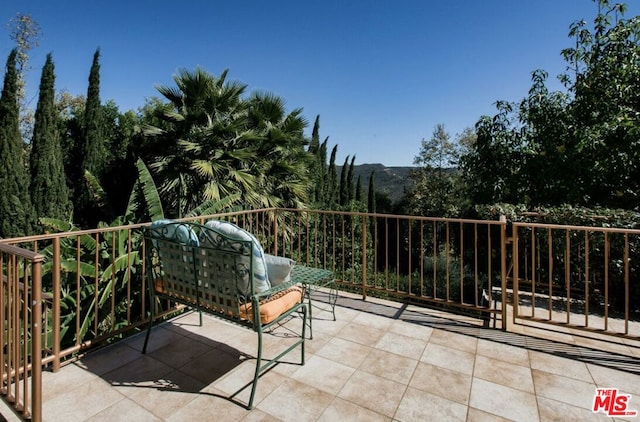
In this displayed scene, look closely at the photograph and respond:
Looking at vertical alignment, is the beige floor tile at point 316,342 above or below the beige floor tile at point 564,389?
above

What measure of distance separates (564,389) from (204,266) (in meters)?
2.53

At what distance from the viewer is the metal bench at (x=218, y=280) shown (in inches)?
77.3

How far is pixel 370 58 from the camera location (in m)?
10.2

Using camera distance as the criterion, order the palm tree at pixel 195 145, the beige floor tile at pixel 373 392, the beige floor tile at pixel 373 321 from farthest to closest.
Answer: the palm tree at pixel 195 145 → the beige floor tile at pixel 373 321 → the beige floor tile at pixel 373 392

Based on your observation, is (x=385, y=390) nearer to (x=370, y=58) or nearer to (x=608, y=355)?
(x=608, y=355)

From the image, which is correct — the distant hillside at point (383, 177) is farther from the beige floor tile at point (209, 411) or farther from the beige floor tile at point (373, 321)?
the beige floor tile at point (209, 411)

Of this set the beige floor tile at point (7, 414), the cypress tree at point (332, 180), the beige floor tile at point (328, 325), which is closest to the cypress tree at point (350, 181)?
the cypress tree at point (332, 180)

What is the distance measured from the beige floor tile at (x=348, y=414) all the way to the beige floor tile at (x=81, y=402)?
1.27 meters

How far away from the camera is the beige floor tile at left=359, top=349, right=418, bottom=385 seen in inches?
89.9

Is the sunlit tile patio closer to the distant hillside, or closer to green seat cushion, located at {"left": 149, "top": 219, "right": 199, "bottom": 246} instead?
green seat cushion, located at {"left": 149, "top": 219, "right": 199, "bottom": 246}

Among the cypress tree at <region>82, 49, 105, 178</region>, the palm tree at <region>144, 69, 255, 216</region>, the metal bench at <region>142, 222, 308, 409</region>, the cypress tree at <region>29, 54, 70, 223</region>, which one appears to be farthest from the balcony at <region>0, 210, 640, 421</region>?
the cypress tree at <region>82, 49, 105, 178</region>

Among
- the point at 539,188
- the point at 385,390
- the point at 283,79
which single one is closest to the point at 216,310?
the point at 385,390

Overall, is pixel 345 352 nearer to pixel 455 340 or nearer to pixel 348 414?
pixel 348 414
